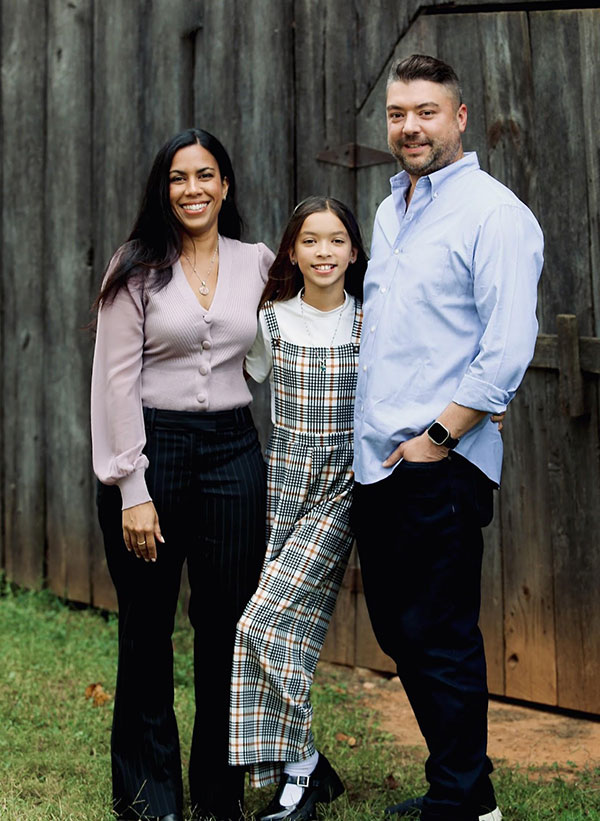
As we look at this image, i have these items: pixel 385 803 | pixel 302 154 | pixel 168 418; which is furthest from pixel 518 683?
pixel 302 154

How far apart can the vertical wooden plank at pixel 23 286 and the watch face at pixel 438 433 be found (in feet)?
10.7

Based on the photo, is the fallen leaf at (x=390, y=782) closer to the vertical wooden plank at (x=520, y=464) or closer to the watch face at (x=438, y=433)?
the vertical wooden plank at (x=520, y=464)

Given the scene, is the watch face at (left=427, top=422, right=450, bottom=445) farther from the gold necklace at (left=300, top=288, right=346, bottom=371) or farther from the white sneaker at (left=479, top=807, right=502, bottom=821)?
the white sneaker at (left=479, top=807, right=502, bottom=821)

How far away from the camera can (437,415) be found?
320 centimetres

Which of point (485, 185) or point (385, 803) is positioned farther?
point (385, 803)

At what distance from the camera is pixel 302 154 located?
494 cm

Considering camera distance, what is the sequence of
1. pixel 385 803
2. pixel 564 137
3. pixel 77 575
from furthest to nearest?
pixel 77 575
pixel 564 137
pixel 385 803

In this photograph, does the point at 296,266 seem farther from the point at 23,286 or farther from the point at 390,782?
the point at 23,286

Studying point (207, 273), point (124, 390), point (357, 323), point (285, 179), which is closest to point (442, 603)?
point (357, 323)

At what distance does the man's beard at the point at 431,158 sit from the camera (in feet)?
10.7

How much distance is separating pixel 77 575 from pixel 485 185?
3.43m

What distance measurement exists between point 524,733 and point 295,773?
47.0 inches

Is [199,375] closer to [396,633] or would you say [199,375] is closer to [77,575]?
[396,633]

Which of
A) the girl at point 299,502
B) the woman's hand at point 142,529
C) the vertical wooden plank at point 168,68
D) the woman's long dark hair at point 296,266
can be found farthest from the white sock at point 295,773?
the vertical wooden plank at point 168,68
